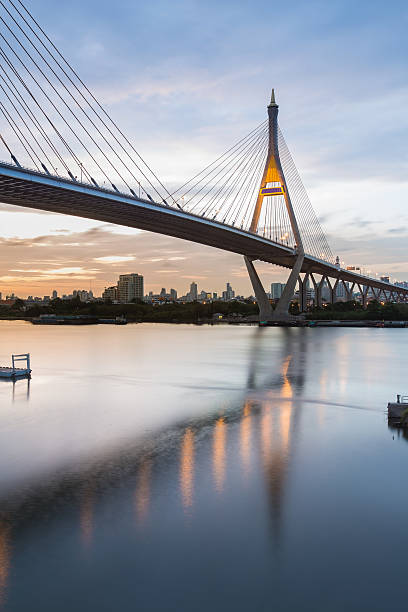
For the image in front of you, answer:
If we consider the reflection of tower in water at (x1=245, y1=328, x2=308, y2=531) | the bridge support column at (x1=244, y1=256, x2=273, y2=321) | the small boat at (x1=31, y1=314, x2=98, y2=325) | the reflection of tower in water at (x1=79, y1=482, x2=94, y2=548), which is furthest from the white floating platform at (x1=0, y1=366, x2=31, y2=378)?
the small boat at (x1=31, y1=314, x2=98, y2=325)

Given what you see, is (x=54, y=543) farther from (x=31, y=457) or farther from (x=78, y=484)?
(x=31, y=457)

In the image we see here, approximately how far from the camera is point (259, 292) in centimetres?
6328

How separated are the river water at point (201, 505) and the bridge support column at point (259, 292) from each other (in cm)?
4577

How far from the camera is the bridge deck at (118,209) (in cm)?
2780

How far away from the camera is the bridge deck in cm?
2780

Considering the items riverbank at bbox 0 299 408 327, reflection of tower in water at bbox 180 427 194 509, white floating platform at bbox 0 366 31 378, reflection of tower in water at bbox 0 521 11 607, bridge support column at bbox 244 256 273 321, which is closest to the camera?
reflection of tower in water at bbox 0 521 11 607

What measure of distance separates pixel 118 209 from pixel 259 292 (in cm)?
3063

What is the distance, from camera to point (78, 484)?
7852mm

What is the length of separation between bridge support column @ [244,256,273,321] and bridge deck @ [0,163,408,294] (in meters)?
1.77

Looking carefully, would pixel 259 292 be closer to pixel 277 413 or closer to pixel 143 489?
pixel 277 413

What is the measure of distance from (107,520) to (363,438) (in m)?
6.30

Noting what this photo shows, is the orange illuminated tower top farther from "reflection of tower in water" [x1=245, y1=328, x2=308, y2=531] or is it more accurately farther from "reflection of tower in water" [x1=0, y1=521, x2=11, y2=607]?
"reflection of tower in water" [x1=0, y1=521, x2=11, y2=607]

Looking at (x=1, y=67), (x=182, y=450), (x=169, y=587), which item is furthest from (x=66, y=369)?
(x=169, y=587)

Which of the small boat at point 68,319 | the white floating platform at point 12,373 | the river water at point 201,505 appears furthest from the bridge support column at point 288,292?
the small boat at point 68,319
